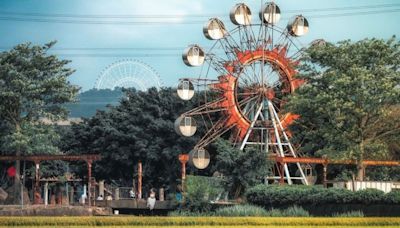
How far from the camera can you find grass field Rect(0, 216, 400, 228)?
37219 millimetres

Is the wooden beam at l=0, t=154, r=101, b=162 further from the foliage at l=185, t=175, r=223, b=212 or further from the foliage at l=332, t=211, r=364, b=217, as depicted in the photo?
the foliage at l=332, t=211, r=364, b=217

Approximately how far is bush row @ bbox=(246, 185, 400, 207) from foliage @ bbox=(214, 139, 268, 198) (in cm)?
363

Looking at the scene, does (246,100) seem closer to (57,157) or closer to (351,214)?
(57,157)

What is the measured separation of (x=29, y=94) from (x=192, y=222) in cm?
2283

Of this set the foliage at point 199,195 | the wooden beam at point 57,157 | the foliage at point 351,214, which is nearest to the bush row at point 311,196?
the foliage at point 351,214

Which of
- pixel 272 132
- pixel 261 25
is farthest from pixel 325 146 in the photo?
pixel 261 25

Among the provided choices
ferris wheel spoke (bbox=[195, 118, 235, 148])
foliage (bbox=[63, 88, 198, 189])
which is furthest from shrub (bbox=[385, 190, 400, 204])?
foliage (bbox=[63, 88, 198, 189])

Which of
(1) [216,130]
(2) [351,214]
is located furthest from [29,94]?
(2) [351,214]

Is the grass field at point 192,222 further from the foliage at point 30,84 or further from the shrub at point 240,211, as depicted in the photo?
the foliage at point 30,84

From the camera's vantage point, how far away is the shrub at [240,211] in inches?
1683

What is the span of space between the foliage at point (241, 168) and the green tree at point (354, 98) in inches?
129

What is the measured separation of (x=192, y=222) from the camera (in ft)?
125

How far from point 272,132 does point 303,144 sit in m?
4.15

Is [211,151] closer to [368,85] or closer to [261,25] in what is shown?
[261,25]
